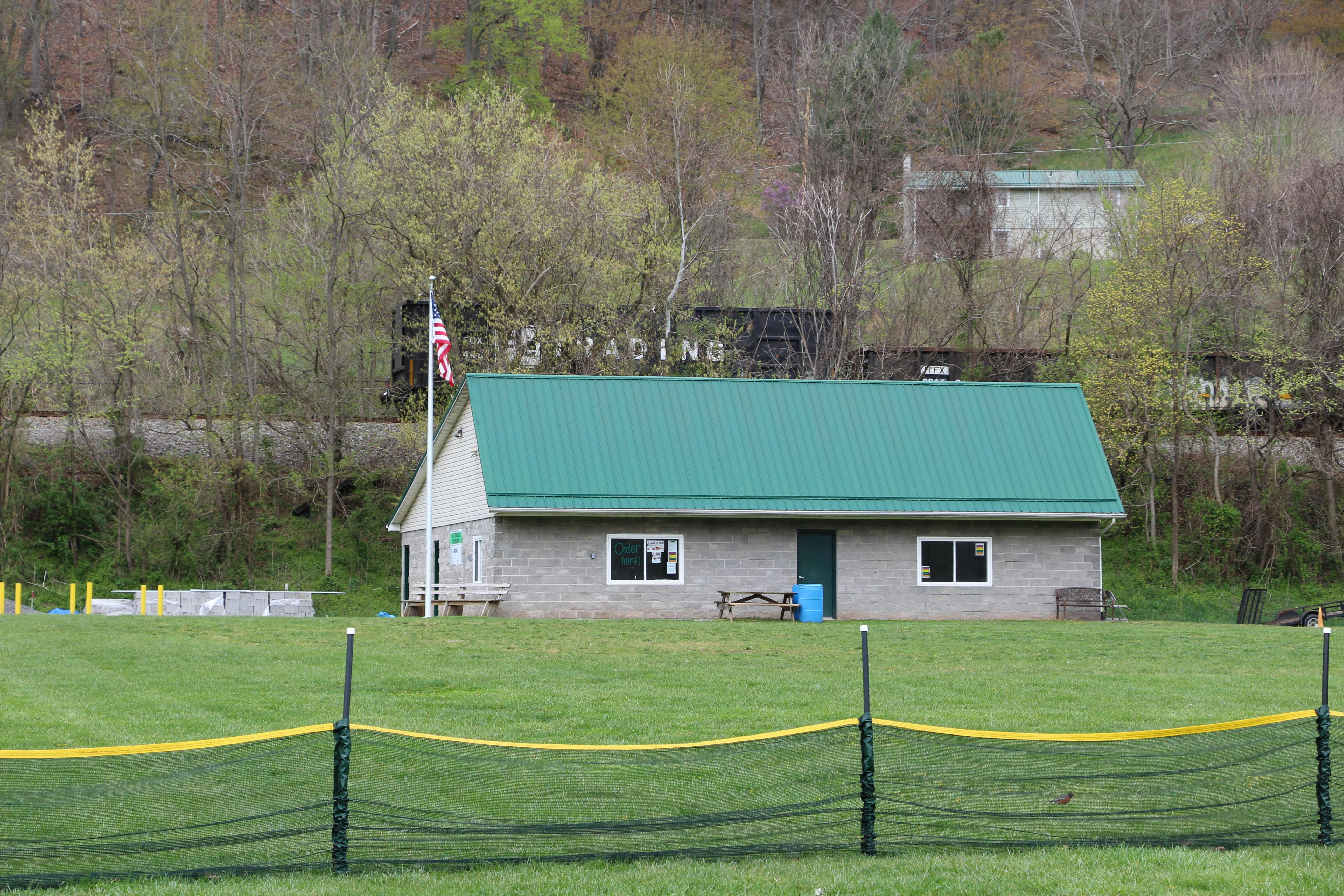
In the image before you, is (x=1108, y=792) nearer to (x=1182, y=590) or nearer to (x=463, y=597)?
(x=463, y=597)

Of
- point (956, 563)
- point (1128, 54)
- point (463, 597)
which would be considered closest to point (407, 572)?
point (463, 597)

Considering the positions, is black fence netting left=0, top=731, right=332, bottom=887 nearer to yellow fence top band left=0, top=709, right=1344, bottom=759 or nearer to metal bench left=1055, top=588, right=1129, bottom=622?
yellow fence top band left=0, top=709, right=1344, bottom=759

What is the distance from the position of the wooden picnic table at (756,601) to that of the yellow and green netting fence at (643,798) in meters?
17.9

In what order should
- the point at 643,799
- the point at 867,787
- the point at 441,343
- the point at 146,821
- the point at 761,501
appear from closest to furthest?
the point at 867,787 → the point at 146,821 → the point at 643,799 → the point at 761,501 → the point at 441,343

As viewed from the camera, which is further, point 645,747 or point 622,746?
point 622,746

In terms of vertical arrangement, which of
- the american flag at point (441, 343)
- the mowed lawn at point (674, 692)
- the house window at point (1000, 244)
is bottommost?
the mowed lawn at point (674, 692)

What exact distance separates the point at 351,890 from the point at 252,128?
46.3 metres

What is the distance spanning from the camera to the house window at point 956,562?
30734 millimetres

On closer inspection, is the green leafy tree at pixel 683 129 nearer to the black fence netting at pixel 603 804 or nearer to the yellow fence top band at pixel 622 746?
A: the black fence netting at pixel 603 804

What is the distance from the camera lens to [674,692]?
1664 cm

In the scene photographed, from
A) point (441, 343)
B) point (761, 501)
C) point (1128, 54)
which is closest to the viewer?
point (761, 501)

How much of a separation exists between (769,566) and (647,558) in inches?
114

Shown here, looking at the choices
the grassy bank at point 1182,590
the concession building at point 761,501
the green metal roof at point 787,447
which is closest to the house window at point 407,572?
the concession building at point 761,501

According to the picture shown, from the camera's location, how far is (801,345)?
153ft
